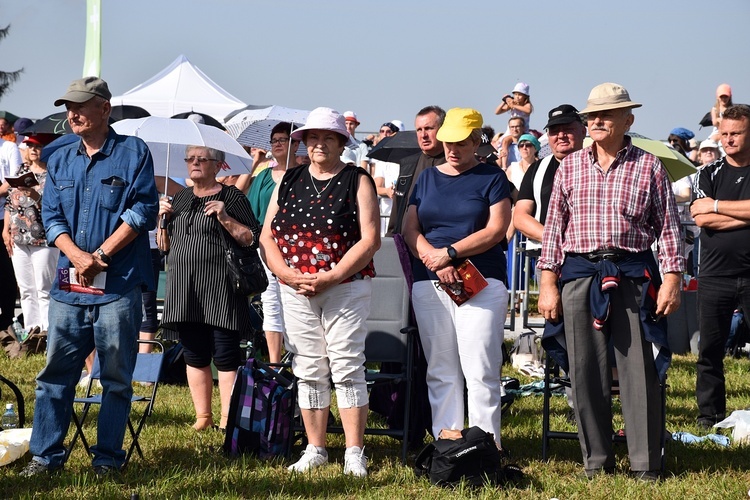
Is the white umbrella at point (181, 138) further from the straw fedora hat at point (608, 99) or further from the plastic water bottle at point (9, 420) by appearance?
the straw fedora hat at point (608, 99)

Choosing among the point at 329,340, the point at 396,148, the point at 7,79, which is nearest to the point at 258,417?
the point at 329,340

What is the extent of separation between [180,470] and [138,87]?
15.2 m

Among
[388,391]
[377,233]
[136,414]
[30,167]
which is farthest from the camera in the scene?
[30,167]

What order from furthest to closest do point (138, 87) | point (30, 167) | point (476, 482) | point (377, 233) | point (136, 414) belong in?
point (138, 87) < point (30, 167) < point (136, 414) < point (377, 233) < point (476, 482)

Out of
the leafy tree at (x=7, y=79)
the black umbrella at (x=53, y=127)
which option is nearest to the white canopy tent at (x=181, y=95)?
the black umbrella at (x=53, y=127)

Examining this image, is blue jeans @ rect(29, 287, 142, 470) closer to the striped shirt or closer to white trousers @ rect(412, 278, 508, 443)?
white trousers @ rect(412, 278, 508, 443)

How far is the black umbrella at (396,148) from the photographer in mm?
9438

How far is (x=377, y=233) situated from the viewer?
626cm

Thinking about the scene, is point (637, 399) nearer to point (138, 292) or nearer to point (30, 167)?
point (138, 292)

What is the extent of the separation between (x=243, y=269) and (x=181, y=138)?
1545 mm

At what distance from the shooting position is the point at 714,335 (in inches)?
305

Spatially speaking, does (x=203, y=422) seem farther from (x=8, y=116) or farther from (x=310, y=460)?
(x=8, y=116)

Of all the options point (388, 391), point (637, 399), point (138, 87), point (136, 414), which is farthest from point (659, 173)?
point (138, 87)

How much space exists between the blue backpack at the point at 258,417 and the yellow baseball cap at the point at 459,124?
1923 mm
